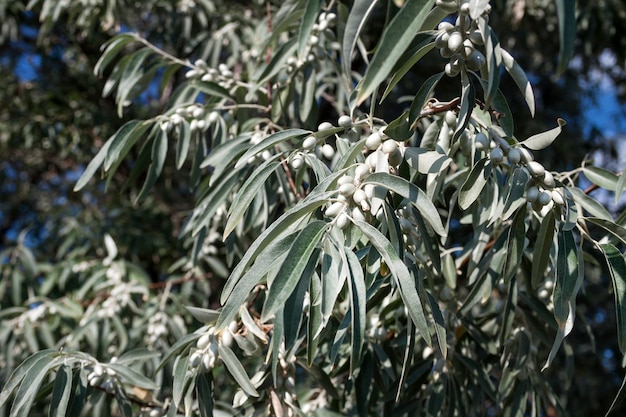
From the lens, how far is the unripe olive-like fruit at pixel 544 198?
1.13 m

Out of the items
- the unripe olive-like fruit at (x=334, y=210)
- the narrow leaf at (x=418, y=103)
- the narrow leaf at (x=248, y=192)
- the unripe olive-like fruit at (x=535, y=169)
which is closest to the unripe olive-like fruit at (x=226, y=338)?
the narrow leaf at (x=248, y=192)

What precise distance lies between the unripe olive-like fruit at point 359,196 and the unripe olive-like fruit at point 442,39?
26cm

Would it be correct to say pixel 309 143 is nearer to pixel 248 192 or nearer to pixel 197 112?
pixel 248 192

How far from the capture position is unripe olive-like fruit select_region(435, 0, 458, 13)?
96 centimetres

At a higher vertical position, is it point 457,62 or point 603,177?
point 457,62

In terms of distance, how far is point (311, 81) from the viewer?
2.01 meters

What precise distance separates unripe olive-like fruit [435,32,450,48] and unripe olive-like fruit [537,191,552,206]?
31 centimetres

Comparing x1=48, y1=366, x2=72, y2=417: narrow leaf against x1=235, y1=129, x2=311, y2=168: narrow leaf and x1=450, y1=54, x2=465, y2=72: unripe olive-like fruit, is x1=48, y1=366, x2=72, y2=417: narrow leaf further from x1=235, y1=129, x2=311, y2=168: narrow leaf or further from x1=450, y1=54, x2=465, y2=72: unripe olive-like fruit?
x1=450, y1=54, x2=465, y2=72: unripe olive-like fruit

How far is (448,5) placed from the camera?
963 millimetres

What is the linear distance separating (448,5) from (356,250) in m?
0.50

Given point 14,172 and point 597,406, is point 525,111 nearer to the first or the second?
point 597,406

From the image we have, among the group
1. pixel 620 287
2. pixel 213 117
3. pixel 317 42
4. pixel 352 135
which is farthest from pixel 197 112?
pixel 620 287

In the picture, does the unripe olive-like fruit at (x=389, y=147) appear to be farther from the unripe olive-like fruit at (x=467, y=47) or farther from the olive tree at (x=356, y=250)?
the unripe olive-like fruit at (x=467, y=47)

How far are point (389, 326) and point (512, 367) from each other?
348 mm
